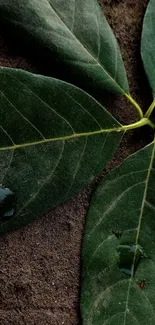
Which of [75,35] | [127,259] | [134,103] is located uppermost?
[75,35]

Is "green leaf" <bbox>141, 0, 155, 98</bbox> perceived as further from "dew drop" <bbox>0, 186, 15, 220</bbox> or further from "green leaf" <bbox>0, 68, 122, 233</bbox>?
"dew drop" <bbox>0, 186, 15, 220</bbox>

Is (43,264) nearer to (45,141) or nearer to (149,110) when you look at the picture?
(45,141)

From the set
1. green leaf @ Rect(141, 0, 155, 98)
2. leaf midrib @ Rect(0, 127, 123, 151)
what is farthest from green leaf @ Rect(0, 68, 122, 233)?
green leaf @ Rect(141, 0, 155, 98)

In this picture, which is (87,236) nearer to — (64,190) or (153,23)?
(64,190)

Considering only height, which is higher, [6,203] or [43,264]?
[6,203]

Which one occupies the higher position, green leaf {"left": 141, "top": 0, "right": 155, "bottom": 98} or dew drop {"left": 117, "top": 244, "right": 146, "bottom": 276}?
green leaf {"left": 141, "top": 0, "right": 155, "bottom": 98}

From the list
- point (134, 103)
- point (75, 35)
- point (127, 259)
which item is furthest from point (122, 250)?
point (75, 35)

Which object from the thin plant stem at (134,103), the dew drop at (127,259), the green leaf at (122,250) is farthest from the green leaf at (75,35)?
the dew drop at (127,259)
